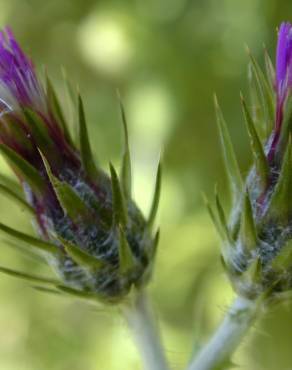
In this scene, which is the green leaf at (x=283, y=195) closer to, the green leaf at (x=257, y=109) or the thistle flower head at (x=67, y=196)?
the green leaf at (x=257, y=109)

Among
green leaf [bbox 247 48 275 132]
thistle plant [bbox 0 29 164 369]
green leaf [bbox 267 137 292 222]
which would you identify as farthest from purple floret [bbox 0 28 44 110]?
green leaf [bbox 267 137 292 222]

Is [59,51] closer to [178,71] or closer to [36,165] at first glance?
[178,71]

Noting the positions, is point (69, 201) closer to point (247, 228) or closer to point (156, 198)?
point (156, 198)

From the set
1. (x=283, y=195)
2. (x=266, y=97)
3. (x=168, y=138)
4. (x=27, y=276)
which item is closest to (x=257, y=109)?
(x=266, y=97)

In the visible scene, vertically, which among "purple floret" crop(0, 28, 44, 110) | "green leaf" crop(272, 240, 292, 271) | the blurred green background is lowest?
the blurred green background

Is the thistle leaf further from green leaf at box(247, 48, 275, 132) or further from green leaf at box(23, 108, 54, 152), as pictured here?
green leaf at box(247, 48, 275, 132)
